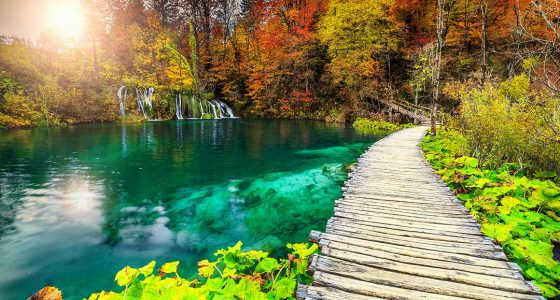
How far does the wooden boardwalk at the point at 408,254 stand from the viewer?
2.62 meters

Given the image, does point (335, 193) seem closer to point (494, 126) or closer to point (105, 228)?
point (494, 126)

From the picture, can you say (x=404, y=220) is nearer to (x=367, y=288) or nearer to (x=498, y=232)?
(x=498, y=232)

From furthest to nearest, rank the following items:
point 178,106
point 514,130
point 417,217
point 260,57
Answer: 1. point 260,57
2. point 178,106
3. point 514,130
4. point 417,217

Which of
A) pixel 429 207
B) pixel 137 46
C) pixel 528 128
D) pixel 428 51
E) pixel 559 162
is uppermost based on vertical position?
pixel 137 46

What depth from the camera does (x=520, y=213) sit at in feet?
14.4

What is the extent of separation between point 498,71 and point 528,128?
20.5m

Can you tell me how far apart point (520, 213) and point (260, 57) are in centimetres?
3297

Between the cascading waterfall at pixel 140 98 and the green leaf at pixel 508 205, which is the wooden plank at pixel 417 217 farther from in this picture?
the cascading waterfall at pixel 140 98

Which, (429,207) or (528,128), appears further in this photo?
(528,128)

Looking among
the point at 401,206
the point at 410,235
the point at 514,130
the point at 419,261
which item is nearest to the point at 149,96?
the point at 401,206

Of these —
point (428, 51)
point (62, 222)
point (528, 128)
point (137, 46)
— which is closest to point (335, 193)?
point (528, 128)

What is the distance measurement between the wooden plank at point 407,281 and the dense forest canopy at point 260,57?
18883mm

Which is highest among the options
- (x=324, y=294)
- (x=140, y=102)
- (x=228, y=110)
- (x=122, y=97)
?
(x=122, y=97)

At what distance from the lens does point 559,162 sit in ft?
19.9
